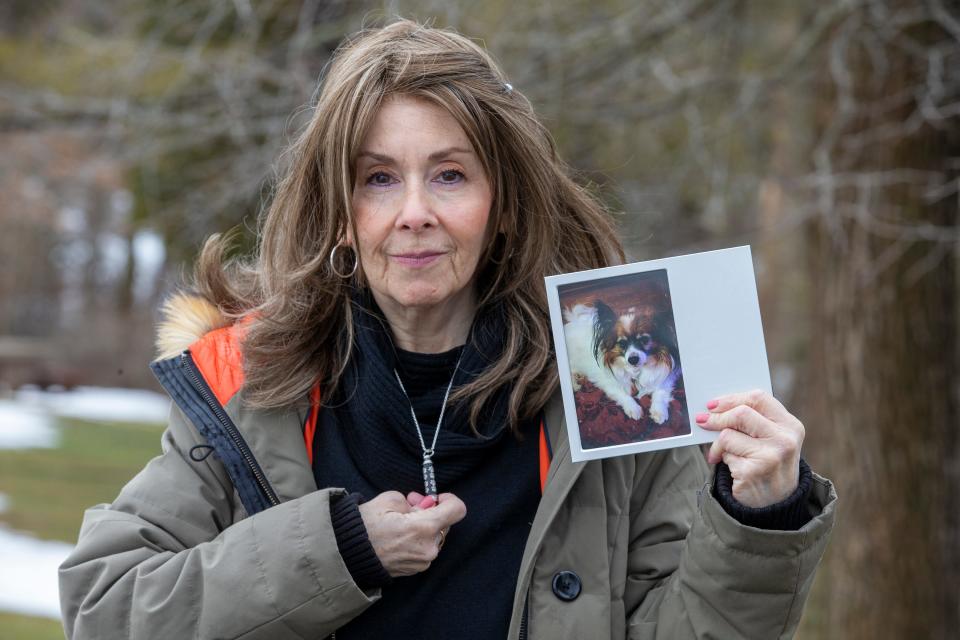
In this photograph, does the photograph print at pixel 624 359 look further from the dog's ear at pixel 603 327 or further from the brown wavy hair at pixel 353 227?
the brown wavy hair at pixel 353 227

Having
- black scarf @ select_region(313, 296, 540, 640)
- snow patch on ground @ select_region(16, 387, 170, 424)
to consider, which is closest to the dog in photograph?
black scarf @ select_region(313, 296, 540, 640)

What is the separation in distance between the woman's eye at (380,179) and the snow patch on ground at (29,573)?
549cm

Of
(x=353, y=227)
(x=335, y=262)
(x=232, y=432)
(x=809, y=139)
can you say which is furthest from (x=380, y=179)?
(x=809, y=139)

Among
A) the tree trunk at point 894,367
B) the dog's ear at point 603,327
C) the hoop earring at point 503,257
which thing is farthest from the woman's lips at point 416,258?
the tree trunk at point 894,367

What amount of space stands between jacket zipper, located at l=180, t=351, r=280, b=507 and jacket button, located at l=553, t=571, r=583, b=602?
1.82ft

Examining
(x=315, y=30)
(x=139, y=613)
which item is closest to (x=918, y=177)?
(x=315, y=30)

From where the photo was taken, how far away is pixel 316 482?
2182 millimetres

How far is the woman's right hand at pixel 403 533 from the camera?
2033mm

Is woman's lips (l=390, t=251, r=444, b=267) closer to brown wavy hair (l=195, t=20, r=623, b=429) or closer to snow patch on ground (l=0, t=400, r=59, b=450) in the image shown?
brown wavy hair (l=195, t=20, r=623, b=429)

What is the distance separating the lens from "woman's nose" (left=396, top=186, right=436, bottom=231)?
6.94 ft

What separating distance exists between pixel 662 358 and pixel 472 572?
0.57 meters

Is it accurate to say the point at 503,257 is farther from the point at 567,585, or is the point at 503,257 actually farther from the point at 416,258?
the point at 567,585

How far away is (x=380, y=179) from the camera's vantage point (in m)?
2.20

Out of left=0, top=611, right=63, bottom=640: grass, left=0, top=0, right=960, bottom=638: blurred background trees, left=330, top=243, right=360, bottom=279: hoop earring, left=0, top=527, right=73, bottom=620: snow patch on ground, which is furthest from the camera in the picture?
left=0, top=527, right=73, bottom=620: snow patch on ground
